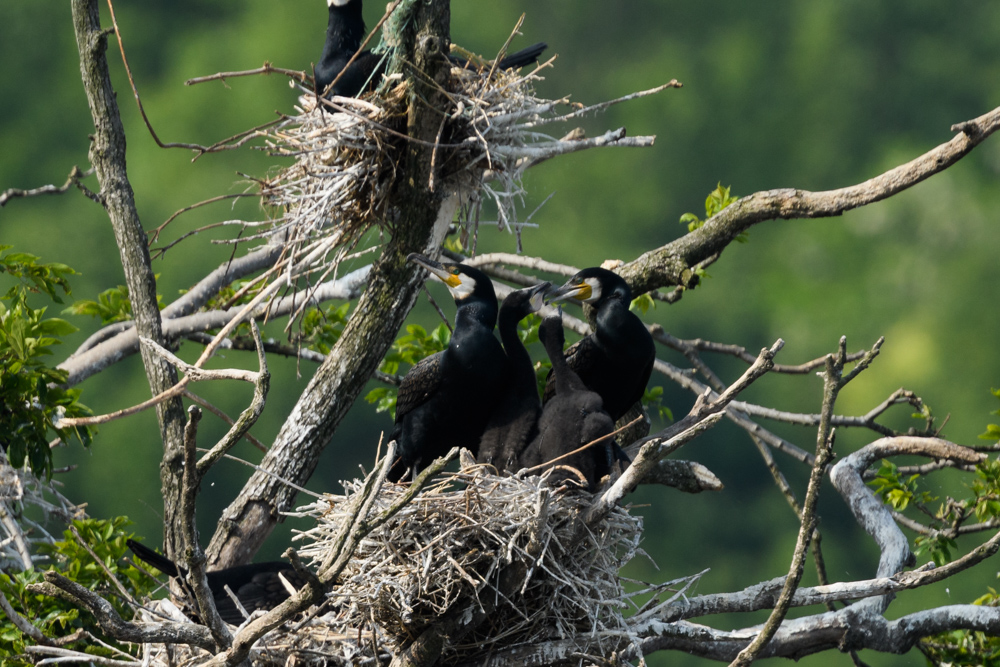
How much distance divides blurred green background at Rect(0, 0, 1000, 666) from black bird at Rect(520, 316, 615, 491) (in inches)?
260

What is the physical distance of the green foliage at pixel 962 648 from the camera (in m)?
2.75

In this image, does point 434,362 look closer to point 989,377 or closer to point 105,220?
point 105,220

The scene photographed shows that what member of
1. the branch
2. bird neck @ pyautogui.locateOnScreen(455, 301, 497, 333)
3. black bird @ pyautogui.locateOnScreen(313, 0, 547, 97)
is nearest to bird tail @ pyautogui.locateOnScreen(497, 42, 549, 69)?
black bird @ pyautogui.locateOnScreen(313, 0, 547, 97)

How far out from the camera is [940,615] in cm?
240

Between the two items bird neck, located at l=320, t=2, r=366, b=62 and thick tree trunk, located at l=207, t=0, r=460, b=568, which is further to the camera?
bird neck, located at l=320, t=2, r=366, b=62

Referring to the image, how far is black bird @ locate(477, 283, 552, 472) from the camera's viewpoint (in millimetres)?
2312

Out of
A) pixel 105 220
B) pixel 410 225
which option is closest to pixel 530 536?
pixel 410 225

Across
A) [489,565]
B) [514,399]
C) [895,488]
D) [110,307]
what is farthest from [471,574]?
[110,307]

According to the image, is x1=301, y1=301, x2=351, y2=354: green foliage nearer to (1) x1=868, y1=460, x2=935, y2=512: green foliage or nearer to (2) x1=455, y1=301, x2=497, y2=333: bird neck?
(2) x1=455, y1=301, x2=497, y2=333: bird neck

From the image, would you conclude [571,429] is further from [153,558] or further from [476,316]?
[153,558]

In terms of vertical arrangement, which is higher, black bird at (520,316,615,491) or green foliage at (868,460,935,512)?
green foliage at (868,460,935,512)

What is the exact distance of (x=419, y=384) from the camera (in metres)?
2.54

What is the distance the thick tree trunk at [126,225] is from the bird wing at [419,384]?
A: 2.54 feet

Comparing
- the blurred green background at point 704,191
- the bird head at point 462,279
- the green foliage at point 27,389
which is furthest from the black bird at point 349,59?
the blurred green background at point 704,191
